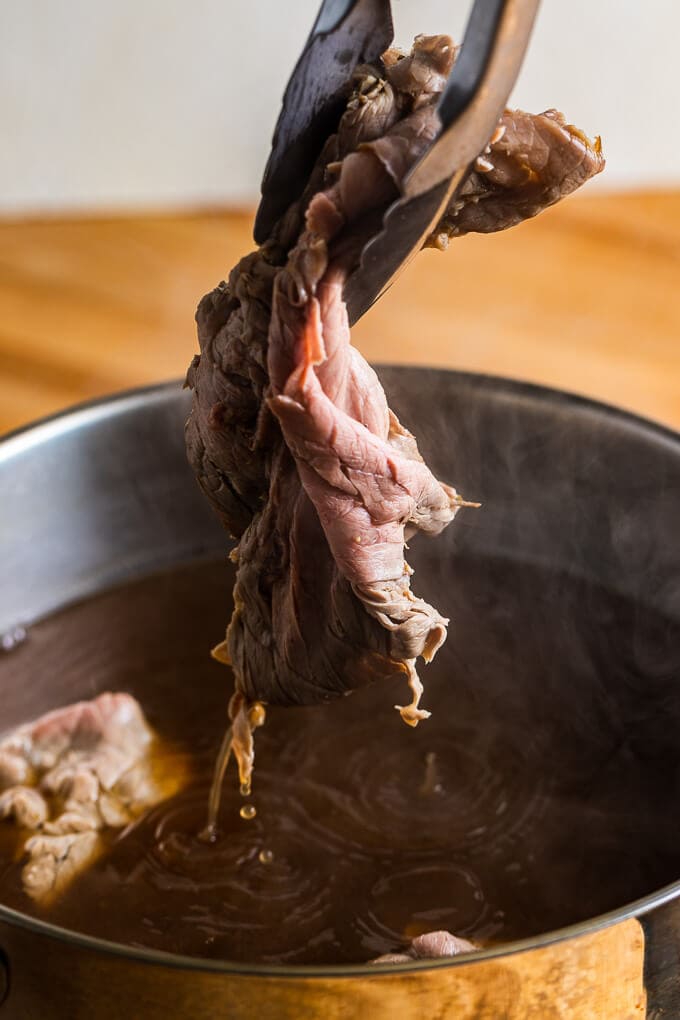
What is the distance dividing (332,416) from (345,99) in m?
0.22

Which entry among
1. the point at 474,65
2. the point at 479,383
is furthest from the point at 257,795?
the point at 474,65

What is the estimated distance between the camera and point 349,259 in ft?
2.71

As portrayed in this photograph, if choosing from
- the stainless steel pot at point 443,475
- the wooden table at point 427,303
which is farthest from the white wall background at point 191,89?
the stainless steel pot at point 443,475

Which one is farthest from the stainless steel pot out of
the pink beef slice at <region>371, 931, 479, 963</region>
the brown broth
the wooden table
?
the wooden table

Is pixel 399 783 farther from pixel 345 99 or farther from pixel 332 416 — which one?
pixel 345 99

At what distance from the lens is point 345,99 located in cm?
89

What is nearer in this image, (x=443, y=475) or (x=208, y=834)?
(x=208, y=834)

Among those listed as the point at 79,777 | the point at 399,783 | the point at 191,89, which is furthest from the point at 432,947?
the point at 191,89

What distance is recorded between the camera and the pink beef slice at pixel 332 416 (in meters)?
0.83

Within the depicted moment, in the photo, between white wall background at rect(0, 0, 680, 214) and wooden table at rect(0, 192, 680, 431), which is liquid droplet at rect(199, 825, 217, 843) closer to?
wooden table at rect(0, 192, 680, 431)

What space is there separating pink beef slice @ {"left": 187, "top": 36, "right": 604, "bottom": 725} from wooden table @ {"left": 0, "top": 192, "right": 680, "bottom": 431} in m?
1.22

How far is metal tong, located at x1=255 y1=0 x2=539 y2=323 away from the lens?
71cm

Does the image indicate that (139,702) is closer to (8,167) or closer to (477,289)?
(477,289)

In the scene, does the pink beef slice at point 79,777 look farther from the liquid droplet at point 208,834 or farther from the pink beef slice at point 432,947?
the pink beef slice at point 432,947
